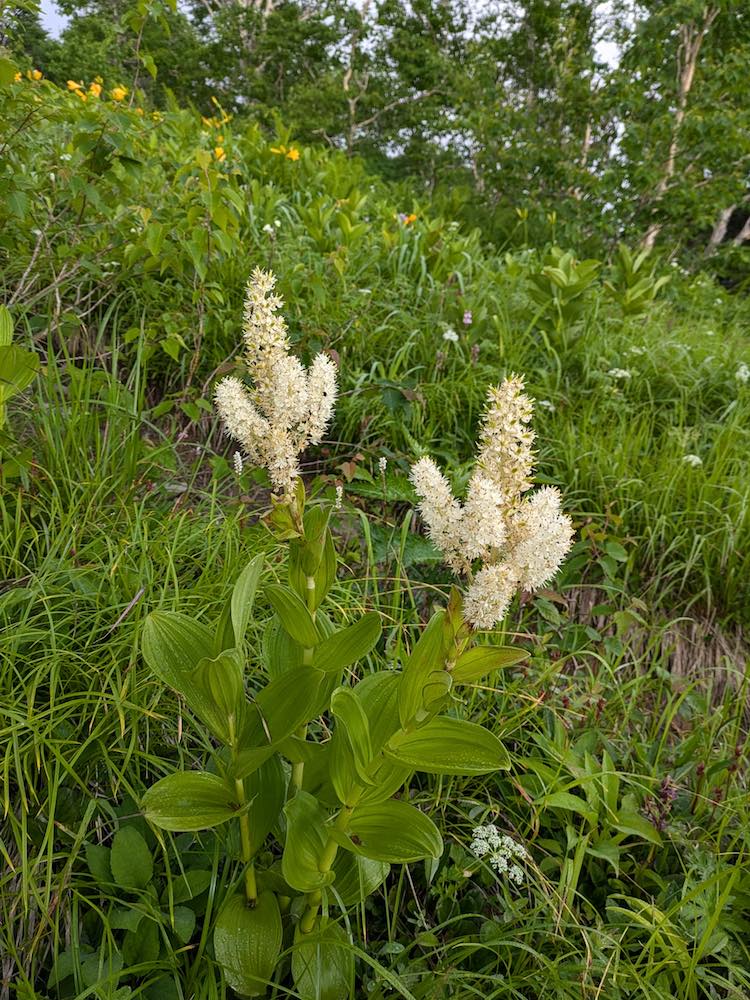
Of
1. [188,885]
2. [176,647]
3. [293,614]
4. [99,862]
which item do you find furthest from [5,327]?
[188,885]

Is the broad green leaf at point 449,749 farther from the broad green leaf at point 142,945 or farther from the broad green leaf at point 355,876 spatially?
the broad green leaf at point 142,945

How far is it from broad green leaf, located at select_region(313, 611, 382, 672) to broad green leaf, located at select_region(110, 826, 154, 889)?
0.56 metres

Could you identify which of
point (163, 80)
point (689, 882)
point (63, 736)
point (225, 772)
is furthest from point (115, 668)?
point (163, 80)

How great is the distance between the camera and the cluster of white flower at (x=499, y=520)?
3.61 feet

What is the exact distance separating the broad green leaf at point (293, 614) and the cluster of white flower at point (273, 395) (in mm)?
194

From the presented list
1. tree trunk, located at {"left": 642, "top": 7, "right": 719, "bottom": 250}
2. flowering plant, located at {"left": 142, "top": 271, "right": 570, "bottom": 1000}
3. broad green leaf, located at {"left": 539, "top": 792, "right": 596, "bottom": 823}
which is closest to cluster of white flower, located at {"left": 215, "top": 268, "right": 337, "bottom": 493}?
flowering plant, located at {"left": 142, "top": 271, "right": 570, "bottom": 1000}

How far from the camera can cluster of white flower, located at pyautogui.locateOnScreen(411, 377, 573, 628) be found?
3.61 feet

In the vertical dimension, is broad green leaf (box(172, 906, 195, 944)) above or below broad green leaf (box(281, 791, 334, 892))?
below

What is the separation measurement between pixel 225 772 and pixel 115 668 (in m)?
0.55

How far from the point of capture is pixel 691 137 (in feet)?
17.6

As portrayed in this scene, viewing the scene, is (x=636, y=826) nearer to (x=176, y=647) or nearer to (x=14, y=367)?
(x=176, y=647)

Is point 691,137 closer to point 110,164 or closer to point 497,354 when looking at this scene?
point 497,354

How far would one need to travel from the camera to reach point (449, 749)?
105 cm

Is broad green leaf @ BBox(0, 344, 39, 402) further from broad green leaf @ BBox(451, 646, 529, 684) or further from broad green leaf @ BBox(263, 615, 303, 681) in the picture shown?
broad green leaf @ BBox(451, 646, 529, 684)
